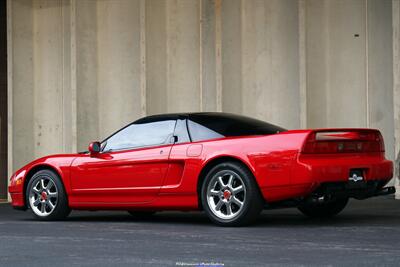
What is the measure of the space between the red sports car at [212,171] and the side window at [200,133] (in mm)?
11

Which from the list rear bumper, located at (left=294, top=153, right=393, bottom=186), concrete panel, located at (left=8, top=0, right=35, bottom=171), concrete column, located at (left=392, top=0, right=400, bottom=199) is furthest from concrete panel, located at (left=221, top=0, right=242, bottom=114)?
rear bumper, located at (left=294, top=153, right=393, bottom=186)

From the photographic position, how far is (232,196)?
8680mm

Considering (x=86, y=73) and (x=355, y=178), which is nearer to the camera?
(x=355, y=178)

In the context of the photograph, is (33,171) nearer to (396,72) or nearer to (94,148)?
(94,148)

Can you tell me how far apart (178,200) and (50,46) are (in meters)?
8.92

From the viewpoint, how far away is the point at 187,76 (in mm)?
16297

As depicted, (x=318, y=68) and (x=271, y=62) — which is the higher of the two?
(x=271, y=62)

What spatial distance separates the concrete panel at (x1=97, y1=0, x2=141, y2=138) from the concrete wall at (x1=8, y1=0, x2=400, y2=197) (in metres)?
0.02

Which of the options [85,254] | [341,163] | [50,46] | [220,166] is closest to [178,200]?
[220,166]

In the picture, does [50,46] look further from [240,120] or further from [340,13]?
[240,120]

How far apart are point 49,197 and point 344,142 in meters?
3.61

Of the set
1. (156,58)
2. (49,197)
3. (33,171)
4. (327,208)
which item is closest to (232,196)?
(327,208)

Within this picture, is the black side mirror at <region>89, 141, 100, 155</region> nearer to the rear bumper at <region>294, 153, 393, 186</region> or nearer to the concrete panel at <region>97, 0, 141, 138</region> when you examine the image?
the rear bumper at <region>294, 153, 393, 186</region>

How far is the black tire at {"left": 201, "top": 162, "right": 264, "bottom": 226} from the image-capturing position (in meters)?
8.55
